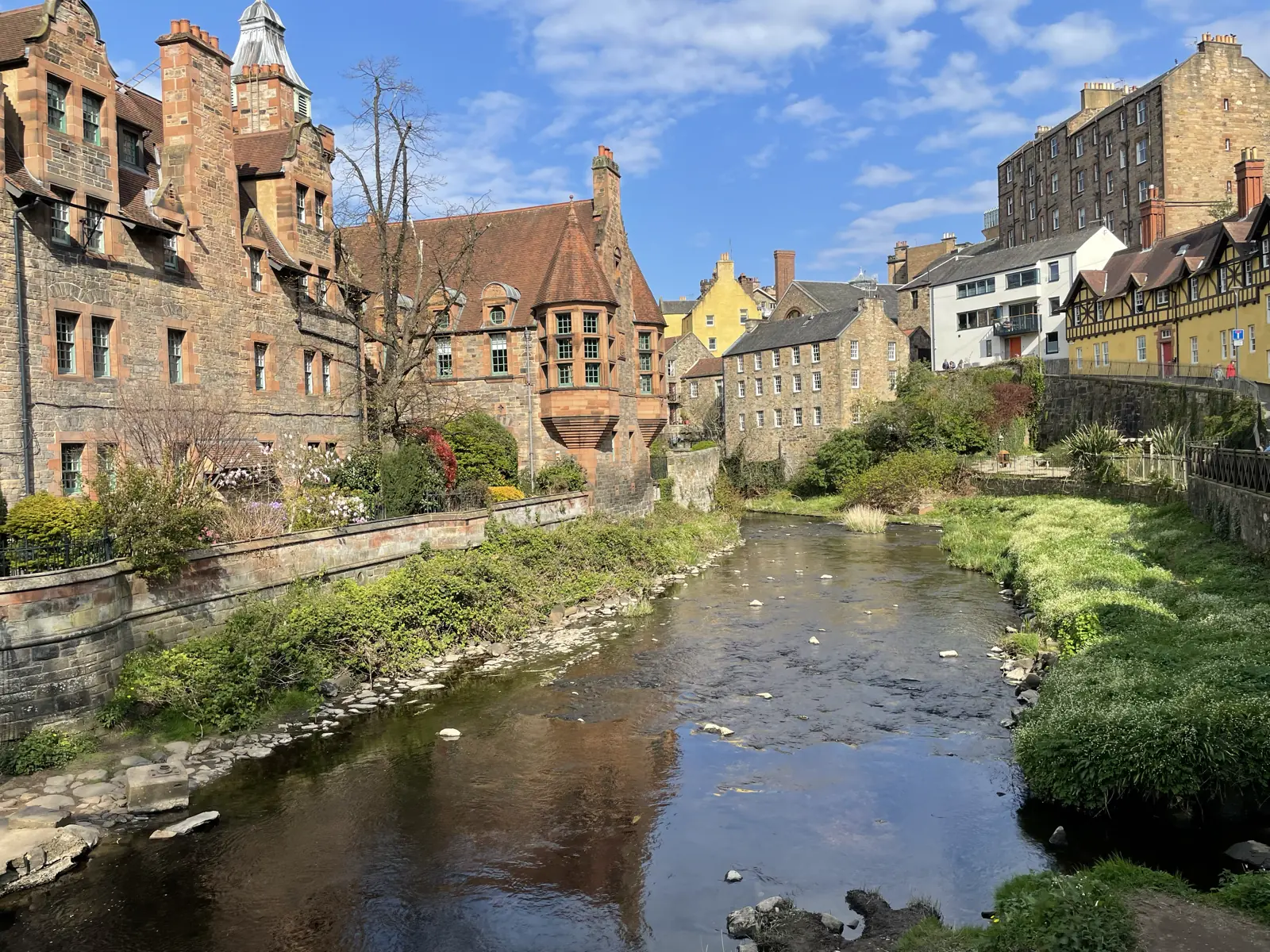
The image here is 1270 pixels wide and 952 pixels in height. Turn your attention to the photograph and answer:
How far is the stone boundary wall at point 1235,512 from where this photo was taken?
18734 mm

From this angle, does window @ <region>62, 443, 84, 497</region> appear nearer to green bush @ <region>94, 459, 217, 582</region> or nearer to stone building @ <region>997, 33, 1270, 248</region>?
green bush @ <region>94, 459, 217, 582</region>

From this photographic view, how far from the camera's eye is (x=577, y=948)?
8.74 metres

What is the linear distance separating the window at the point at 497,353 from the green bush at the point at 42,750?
23135 mm

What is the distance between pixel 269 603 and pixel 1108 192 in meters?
62.0

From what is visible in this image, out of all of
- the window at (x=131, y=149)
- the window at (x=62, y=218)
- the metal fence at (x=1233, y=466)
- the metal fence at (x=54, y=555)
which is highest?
the window at (x=131, y=149)

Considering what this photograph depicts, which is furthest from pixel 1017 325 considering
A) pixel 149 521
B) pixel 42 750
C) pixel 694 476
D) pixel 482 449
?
pixel 42 750

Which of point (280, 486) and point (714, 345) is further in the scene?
point (714, 345)

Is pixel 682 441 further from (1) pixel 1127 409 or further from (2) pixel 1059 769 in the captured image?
(2) pixel 1059 769

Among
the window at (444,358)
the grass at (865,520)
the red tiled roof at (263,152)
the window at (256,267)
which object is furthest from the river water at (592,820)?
the grass at (865,520)

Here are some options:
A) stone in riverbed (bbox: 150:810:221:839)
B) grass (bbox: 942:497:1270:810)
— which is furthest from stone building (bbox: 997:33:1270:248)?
stone in riverbed (bbox: 150:810:221:839)

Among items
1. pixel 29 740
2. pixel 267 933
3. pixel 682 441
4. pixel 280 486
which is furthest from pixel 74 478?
pixel 682 441

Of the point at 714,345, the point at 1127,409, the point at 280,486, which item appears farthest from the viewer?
the point at 714,345

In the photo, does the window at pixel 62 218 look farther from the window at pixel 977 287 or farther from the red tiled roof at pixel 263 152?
the window at pixel 977 287

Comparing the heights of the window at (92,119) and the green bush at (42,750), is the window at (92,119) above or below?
above
